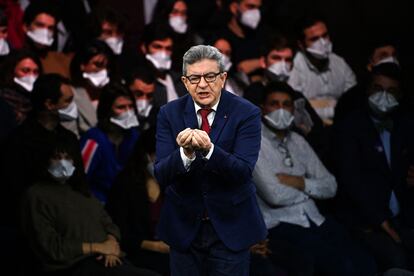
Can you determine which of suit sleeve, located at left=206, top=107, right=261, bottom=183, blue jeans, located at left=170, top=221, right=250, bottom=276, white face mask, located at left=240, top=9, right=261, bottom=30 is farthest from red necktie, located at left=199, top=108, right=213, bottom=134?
white face mask, located at left=240, top=9, right=261, bottom=30

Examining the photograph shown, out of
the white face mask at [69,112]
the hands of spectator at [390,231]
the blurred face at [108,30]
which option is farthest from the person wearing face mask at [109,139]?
the hands of spectator at [390,231]

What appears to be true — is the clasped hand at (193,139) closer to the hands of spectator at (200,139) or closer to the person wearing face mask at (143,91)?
the hands of spectator at (200,139)

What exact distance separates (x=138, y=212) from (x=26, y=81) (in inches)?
51.7

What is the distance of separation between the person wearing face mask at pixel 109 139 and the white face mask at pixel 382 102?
1475mm

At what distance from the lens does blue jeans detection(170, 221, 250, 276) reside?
154 inches

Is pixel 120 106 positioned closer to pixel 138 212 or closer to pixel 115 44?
pixel 138 212

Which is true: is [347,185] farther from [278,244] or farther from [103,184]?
[103,184]

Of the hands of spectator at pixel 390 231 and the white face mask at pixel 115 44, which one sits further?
the white face mask at pixel 115 44

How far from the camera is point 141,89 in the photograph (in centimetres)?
664

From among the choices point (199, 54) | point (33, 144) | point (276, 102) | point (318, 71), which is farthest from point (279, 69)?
point (199, 54)

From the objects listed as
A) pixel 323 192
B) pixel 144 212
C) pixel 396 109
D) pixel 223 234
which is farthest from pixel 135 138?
pixel 223 234

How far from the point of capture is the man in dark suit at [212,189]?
390 cm

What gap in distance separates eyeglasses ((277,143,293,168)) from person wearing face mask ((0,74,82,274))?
1.17 metres

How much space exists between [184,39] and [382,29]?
6.07ft
